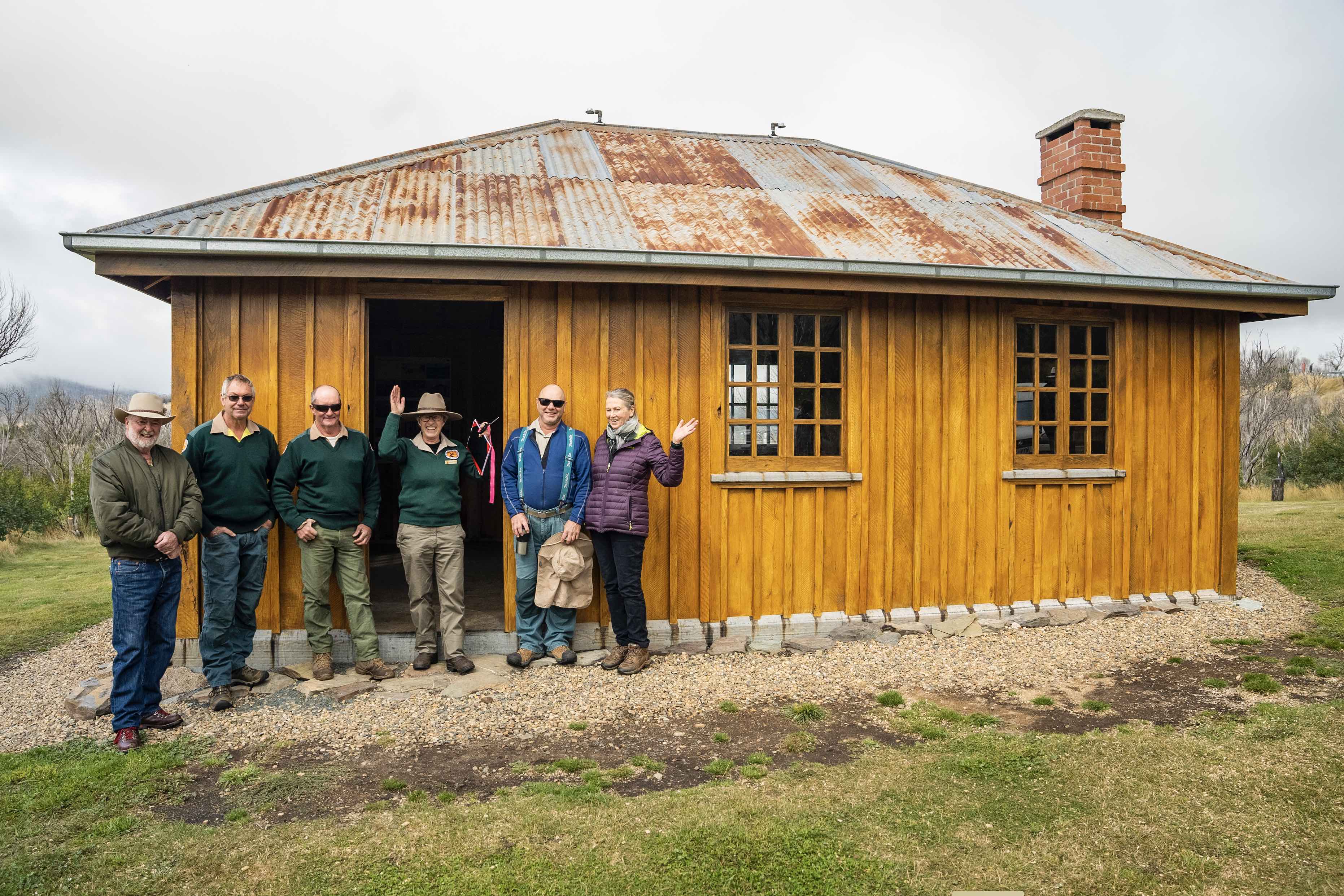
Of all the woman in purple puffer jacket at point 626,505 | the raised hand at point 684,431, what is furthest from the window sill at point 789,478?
the raised hand at point 684,431

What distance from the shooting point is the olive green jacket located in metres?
4.41

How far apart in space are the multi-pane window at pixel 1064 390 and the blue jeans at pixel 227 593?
5.67 m

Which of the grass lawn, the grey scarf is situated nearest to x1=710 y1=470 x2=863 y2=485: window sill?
the grey scarf

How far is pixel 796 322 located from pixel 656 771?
3.58 metres

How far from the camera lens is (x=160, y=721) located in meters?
4.75

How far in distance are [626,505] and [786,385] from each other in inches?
65.7

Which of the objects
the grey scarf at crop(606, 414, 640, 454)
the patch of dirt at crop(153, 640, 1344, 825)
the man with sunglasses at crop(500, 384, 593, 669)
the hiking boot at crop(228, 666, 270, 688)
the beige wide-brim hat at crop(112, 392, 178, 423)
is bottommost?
the patch of dirt at crop(153, 640, 1344, 825)

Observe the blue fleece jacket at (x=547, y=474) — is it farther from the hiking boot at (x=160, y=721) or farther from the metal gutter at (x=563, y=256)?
the hiking boot at (x=160, y=721)

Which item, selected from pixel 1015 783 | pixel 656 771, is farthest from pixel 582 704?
pixel 1015 783

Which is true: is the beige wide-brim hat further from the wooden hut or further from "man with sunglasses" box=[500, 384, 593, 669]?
"man with sunglasses" box=[500, 384, 593, 669]

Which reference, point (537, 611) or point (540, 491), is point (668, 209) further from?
point (537, 611)

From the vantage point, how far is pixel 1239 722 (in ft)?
15.7

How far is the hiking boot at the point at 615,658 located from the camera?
5805mm

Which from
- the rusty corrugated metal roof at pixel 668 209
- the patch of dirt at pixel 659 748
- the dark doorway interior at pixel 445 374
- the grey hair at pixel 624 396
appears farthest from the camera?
the dark doorway interior at pixel 445 374
